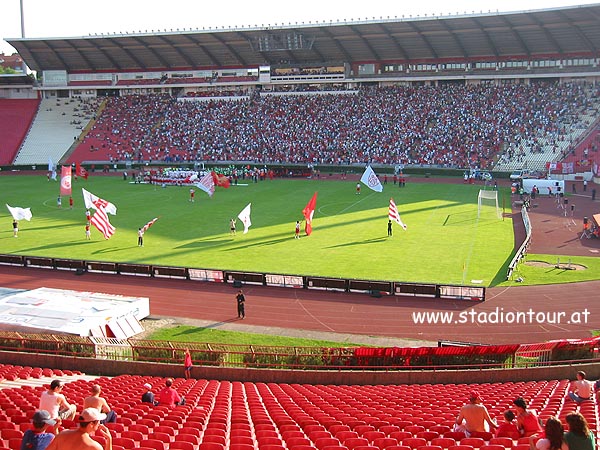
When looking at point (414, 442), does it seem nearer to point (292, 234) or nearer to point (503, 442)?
point (503, 442)

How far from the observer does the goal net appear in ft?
160

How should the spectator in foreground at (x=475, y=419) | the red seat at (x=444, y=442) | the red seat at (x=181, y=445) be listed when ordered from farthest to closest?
1. the spectator in foreground at (x=475, y=419)
2. the red seat at (x=444, y=442)
3. the red seat at (x=181, y=445)

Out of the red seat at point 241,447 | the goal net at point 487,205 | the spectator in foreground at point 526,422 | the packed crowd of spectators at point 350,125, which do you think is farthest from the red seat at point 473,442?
the packed crowd of spectators at point 350,125

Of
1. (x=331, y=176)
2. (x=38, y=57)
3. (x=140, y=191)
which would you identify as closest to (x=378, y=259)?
(x=140, y=191)

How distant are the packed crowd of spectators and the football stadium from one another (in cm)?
36

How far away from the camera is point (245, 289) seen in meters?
30.3

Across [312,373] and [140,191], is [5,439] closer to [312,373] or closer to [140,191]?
[312,373]

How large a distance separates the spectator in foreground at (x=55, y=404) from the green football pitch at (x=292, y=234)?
70.7 feet

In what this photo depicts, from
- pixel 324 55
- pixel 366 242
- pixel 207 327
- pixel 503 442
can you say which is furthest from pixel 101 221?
pixel 324 55

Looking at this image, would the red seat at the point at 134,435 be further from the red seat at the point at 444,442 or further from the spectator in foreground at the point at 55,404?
the red seat at the point at 444,442

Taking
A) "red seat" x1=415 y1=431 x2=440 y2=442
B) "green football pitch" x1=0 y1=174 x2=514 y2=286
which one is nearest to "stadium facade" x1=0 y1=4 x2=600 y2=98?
"green football pitch" x1=0 y1=174 x2=514 y2=286

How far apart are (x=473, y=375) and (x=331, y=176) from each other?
5608 centimetres

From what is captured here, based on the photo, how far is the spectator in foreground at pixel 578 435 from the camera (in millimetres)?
6488

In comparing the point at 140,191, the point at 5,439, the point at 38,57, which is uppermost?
the point at 38,57
